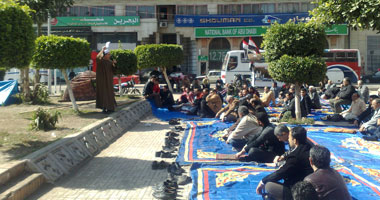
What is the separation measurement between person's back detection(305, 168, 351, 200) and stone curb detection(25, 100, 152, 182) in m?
4.04

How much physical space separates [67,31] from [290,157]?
33.7 meters

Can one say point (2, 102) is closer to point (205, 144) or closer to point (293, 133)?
point (205, 144)

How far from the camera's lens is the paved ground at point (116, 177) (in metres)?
5.40

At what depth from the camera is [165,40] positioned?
3894cm

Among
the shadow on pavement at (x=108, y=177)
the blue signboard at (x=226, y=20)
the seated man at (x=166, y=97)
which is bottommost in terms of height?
the shadow on pavement at (x=108, y=177)

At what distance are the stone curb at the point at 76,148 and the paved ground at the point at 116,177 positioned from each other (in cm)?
16

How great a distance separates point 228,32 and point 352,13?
2854cm

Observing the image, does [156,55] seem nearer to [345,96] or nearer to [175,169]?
[345,96]

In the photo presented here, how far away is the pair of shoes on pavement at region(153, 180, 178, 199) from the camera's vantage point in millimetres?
5121

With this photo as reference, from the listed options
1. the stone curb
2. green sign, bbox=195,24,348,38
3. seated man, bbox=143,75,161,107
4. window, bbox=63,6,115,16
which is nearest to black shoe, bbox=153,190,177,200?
the stone curb

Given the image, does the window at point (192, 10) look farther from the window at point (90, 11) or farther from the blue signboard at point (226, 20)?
the window at point (90, 11)

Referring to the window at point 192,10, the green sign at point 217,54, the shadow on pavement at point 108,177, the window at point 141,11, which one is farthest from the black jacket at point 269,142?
the window at point 141,11

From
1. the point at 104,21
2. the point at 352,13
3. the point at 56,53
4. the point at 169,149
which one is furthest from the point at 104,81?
the point at 104,21

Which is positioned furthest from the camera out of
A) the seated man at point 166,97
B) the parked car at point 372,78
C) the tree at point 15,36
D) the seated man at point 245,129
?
the parked car at point 372,78
